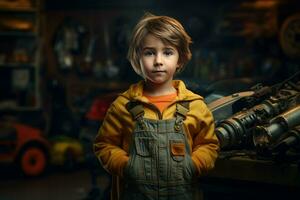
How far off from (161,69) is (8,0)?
15.9 ft

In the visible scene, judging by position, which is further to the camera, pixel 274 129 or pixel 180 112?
pixel 274 129

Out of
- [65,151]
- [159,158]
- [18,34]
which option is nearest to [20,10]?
[18,34]

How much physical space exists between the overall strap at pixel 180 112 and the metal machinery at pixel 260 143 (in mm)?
397

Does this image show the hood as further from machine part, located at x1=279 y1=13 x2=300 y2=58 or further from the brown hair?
machine part, located at x1=279 y1=13 x2=300 y2=58

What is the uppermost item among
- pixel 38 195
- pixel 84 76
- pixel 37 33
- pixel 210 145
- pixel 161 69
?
pixel 37 33

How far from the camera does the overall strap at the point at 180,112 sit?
71.9 inches

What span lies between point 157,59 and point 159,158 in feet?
1.04

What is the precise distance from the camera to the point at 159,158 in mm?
1818

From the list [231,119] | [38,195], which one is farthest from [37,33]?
[231,119]

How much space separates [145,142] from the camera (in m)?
1.82

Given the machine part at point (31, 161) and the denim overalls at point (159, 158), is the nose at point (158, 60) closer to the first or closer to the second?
the denim overalls at point (159, 158)

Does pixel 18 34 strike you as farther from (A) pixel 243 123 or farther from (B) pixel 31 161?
(A) pixel 243 123

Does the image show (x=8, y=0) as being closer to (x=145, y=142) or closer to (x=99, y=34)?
(x=99, y=34)

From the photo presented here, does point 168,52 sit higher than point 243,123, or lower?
higher
